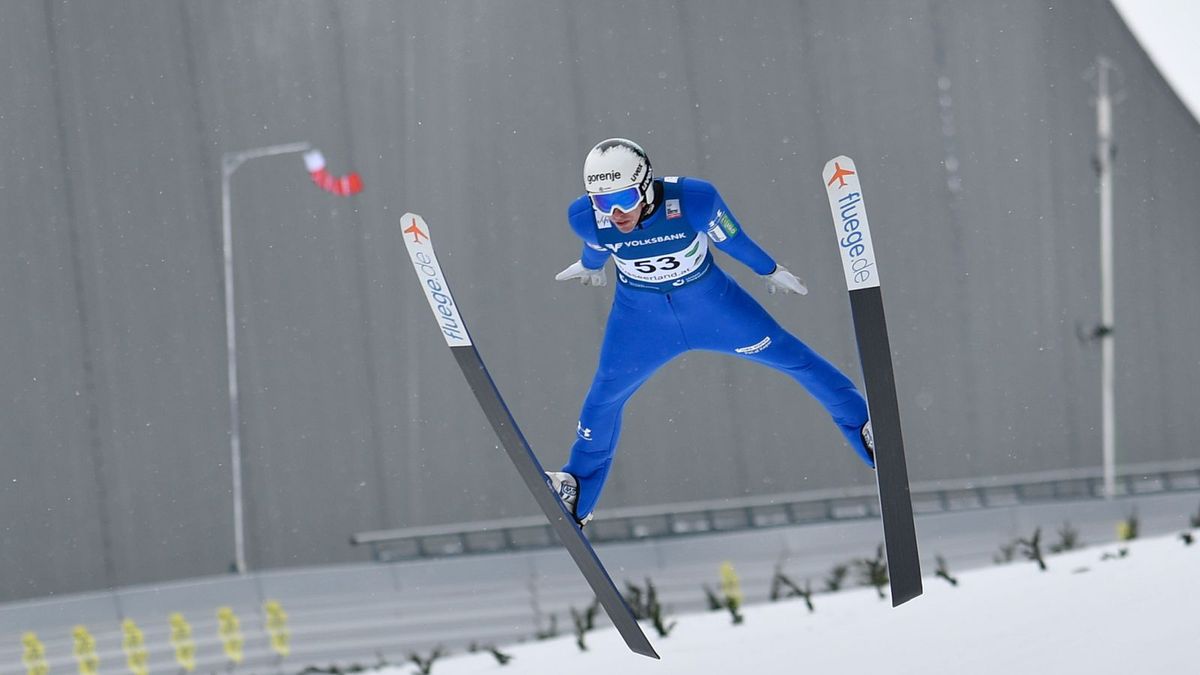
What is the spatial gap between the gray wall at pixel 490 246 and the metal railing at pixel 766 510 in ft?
0.86

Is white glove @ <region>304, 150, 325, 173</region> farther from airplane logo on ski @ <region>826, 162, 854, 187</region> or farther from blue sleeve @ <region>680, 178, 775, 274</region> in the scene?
airplane logo on ski @ <region>826, 162, 854, 187</region>

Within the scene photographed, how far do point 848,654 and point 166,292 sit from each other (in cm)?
1083

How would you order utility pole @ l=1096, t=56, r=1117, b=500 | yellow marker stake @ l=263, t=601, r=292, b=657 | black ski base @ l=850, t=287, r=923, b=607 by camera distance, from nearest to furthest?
black ski base @ l=850, t=287, r=923, b=607 < yellow marker stake @ l=263, t=601, r=292, b=657 < utility pole @ l=1096, t=56, r=1117, b=500

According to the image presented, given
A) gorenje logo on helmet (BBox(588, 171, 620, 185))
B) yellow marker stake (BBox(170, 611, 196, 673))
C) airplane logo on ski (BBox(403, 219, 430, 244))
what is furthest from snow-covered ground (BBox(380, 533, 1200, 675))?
yellow marker stake (BBox(170, 611, 196, 673))

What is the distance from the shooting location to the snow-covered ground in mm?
4176

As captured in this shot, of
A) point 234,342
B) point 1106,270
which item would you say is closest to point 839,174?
point 1106,270

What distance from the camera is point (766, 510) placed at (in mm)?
12891

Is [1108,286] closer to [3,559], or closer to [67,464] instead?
[67,464]

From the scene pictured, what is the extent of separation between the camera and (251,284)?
13562 mm

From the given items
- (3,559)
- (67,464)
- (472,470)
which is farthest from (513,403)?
(3,559)

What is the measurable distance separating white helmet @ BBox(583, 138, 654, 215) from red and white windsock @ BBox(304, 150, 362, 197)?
370 inches

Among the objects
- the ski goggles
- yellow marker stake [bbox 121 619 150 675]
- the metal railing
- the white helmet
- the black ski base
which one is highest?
the white helmet

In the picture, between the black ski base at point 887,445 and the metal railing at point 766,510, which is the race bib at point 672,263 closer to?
the black ski base at point 887,445

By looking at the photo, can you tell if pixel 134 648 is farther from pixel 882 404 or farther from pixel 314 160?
pixel 882 404
